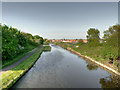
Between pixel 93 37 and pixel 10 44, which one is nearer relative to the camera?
pixel 10 44

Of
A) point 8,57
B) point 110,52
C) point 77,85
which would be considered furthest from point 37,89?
point 110,52

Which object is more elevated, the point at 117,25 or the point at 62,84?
the point at 117,25

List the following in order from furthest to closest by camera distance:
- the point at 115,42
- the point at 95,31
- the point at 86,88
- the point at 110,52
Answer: the point at 95,31
the point at 110,52
the point at 115,42
the point at 86,88

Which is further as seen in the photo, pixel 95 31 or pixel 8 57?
pixel 95 31

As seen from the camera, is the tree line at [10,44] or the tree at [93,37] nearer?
the tree line at [10,44]

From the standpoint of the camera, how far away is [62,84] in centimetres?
960

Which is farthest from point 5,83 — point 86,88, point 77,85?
point 86,88

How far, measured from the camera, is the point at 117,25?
14.2 meters

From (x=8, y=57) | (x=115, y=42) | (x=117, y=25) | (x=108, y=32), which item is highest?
(x=117, y=25)

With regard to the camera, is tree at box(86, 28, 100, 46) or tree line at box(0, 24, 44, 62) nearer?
tree line at box(0, 24, 44, 62)

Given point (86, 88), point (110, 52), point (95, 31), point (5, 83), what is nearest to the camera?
point (5, 83)

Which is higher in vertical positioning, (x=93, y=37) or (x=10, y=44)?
(x=93, y=37)

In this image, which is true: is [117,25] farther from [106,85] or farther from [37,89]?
[37,89]

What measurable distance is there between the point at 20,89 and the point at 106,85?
11.3 m
